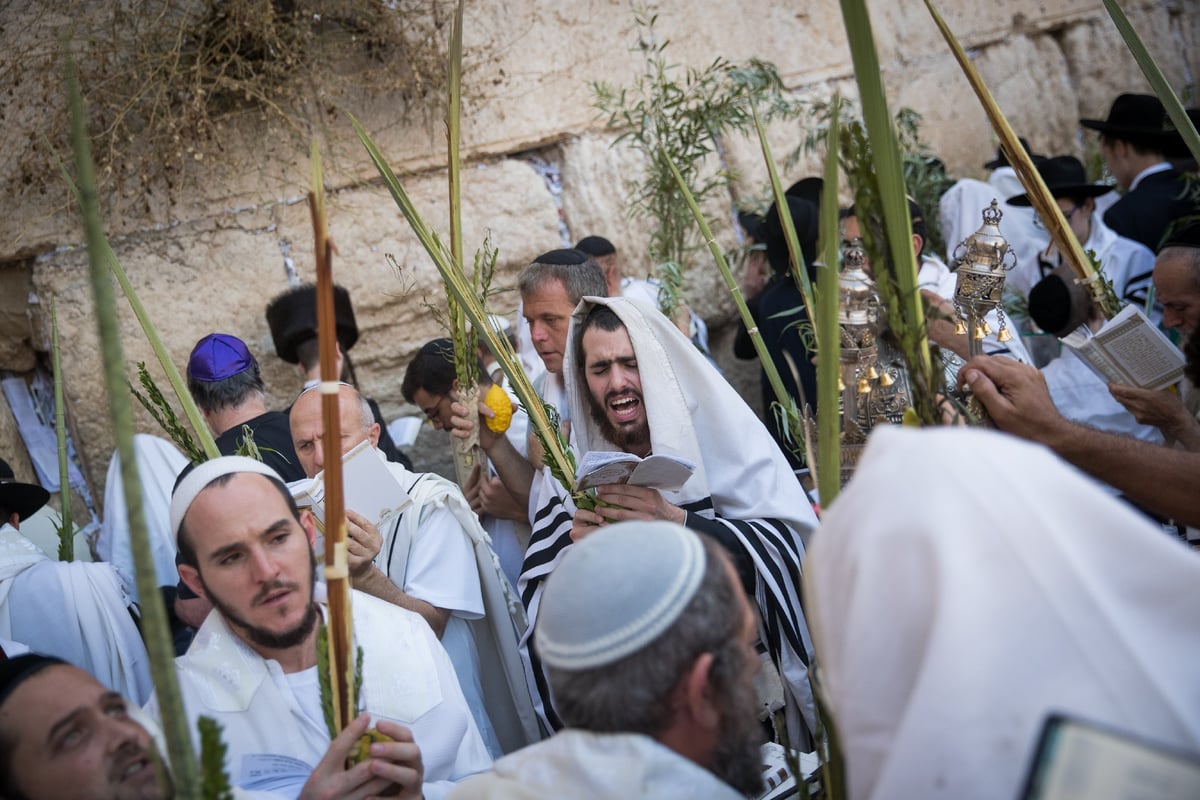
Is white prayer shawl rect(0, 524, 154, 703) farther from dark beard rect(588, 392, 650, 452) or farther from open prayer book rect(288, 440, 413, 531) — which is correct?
dark beard rect(588, 392, 650, 452)

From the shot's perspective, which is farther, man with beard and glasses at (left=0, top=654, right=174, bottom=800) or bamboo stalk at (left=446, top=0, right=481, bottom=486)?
bamboo stalk at (left=446, top=0, right=481, bottom=486)

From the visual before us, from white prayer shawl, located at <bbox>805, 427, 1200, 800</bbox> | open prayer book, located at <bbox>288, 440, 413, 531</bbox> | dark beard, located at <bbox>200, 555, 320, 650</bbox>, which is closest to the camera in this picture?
white prayer shawl, located at <bbox>805, 427, 1200, 800</bbox>

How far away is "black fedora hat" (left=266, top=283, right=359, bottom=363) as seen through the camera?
4.68 meters

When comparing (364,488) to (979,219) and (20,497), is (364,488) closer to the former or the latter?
(20,497)

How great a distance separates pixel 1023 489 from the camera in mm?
1272

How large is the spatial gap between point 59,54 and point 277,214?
1.16 meters

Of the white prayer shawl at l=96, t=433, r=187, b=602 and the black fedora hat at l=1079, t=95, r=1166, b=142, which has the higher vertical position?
the black fedora hat at l=1079, t=95, r=1166, b=142

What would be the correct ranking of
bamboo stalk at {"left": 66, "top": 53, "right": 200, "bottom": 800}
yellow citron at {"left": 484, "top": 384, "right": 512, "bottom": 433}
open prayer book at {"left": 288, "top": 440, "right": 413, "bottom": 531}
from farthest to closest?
1. yellow citron at {"left": 484, "top": 384, "right": 512, "bottom": 433}
2. open prayer book at {"left": 288, "top": 440, "right": 413, "bottom": 531}
3. bamboo stalk at {"left": 66, "top": 53, "right": 200, "bottom": 800}

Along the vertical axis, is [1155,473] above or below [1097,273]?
below

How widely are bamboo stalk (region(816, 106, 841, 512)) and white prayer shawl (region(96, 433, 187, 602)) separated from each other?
2.73 meters

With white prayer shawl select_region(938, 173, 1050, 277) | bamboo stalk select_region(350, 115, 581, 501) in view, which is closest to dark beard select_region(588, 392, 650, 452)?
bamboo stalk select_region(350, 115, 581, 501)

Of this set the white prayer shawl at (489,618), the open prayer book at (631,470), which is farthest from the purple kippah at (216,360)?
the open prayer book at (631,470)

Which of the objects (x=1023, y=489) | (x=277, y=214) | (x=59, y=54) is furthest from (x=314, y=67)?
(x=1023, y=489)

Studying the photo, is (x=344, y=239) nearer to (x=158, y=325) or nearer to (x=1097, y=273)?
(x=158, y=325)
